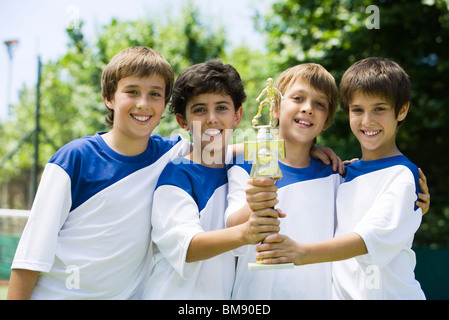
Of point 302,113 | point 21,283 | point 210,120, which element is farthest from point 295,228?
point 21,283

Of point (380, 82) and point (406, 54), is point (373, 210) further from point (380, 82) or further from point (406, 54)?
point (406, 54)

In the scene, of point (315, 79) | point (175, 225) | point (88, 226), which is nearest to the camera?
point (175, 225)

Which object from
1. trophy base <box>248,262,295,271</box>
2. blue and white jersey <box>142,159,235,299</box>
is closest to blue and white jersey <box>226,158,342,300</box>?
blue and white jersey <box>142,159,235,299</box>

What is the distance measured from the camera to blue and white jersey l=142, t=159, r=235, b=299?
2.28m

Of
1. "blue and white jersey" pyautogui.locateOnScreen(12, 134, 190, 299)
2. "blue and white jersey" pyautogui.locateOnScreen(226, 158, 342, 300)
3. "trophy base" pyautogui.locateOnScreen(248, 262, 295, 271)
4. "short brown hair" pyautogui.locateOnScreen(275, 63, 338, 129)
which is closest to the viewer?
"trophy base" pyautogui.locateOnScreen(248, 262, 295, 271)

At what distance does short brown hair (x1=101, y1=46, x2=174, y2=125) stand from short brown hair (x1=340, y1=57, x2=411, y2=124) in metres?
1.08

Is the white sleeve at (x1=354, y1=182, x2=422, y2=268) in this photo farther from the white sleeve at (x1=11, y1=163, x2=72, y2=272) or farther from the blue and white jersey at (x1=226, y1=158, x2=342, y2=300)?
the white sleeve at (x1=11, y1=163, x2=72, y2=272)

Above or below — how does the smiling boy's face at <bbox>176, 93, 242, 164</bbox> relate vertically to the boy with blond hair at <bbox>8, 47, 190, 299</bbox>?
above

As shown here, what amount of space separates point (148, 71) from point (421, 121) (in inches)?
229

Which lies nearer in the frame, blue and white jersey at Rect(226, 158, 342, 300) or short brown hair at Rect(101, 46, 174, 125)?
blue and white jersey at Rect(226, 158, 342, 300)

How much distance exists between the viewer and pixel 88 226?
240 cm

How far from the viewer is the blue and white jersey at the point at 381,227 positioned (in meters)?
2.26

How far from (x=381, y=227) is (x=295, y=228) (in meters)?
0.47
